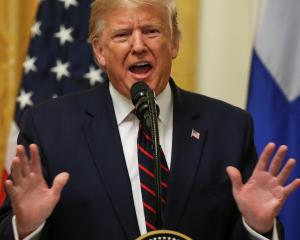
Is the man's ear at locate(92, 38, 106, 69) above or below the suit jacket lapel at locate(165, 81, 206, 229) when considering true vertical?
above

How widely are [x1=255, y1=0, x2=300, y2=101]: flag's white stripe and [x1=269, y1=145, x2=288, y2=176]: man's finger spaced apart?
1169mm

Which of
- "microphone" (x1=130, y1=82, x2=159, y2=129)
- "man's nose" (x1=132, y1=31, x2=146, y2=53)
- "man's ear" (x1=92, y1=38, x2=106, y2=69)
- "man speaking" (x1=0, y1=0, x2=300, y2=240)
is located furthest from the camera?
"man's ear" (x1=92, y1=38, x2=106, y2=69)

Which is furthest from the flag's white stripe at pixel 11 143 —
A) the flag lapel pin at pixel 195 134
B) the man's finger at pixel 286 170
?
the man's finger at pixel 286 170

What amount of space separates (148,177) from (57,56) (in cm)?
118

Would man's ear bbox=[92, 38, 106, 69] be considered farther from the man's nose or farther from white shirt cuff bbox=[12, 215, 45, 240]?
white shirt cuff bbox=[12, 215, 45, 240]

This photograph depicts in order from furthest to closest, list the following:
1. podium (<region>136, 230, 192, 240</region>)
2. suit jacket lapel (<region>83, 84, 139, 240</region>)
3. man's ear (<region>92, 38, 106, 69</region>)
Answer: man's ear (<region>92, 38, 106, 69</region>) < suit jacket lapel (<region>83, 84, 139, 240</region>) < podium (<region>136, 230, 192, 240</region>)

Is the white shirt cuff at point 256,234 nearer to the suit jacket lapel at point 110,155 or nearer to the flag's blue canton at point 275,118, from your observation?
the suit jacket lapel at point 110,155

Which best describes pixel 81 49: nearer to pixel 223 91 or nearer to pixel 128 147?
pixel 223 91

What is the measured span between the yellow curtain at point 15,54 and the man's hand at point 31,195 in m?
1.22

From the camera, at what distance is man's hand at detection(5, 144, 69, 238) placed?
1.50 m

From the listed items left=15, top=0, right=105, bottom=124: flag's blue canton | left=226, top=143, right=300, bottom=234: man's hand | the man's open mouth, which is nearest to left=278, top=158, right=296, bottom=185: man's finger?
left=226, top=143, right=300, bottom=234: man's hand

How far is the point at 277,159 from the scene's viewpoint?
154 centimetres

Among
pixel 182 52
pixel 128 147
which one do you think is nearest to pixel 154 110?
pixel 128 147

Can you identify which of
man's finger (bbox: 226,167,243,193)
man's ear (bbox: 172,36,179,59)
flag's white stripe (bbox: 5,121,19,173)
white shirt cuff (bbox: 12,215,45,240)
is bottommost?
flag's white stripe (bbox: 5,121,19,173)
